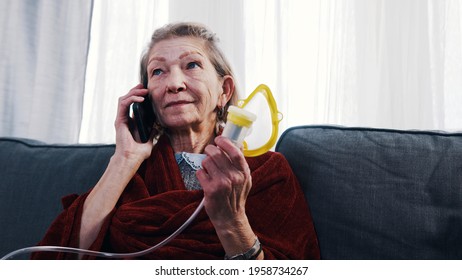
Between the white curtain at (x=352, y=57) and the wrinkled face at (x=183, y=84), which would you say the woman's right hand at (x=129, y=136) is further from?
the white curtain at (x=352, y=57)

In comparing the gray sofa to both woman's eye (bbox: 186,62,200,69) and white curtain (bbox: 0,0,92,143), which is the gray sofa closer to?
woman's eye (bbox: 186,62,200,69)

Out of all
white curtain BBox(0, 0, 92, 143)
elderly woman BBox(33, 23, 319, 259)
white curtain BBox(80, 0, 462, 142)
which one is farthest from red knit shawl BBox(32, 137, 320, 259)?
white curtain BBox(0, 0, 92, 143)

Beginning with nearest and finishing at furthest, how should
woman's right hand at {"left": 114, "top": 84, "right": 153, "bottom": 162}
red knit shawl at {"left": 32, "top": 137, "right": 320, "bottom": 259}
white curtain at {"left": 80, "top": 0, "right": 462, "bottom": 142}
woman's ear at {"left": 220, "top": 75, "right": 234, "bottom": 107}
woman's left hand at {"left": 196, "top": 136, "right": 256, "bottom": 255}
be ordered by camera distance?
woman's left hand at {"left": 196, "top": 136, "right": 256, "bottom": 255}, red knit shawl at {"left": 32, "top": 137, "right": 320, "bottom": 259}, woman's right hand at {"left": 114, "top": 84, "right": 153, "bottom": 162}, woman's ear at {"left": 220, "top": 75, "right": 234, "bottom": 107}, white curtain at {"left": 80, "top": 0, "right": 462, "bottom": 142}

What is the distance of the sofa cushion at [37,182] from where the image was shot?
4.07 feet

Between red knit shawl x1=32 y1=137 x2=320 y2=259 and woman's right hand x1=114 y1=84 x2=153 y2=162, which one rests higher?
woman's right hand x1=114 y1=84 x2=153 y2=162

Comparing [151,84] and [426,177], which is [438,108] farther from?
[151,84]

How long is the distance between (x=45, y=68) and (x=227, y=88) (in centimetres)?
100

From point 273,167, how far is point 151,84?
35cm

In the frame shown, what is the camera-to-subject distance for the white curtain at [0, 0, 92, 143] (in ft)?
6.21

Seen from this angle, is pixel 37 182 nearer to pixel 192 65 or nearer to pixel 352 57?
pixel 192 65

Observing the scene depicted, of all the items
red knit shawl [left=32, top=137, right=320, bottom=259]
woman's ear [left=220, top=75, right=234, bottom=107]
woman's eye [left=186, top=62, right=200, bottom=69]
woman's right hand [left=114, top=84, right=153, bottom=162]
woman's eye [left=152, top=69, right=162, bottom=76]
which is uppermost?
woman's eye [left=186, top=62, right=200, bottom=69]

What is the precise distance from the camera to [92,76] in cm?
192

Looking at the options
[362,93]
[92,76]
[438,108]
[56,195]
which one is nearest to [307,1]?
[362,93]

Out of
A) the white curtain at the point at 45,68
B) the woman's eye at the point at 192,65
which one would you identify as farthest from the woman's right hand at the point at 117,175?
the white curtain at the point at 45,68
